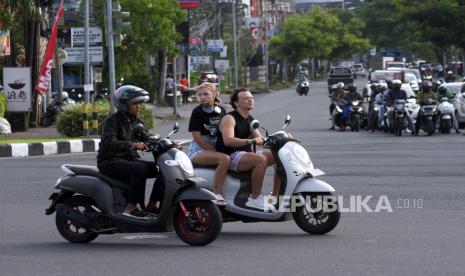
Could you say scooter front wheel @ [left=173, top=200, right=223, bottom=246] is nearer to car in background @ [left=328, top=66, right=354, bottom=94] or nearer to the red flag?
the red flag

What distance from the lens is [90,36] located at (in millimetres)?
37219

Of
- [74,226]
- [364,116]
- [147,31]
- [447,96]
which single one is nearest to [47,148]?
[447,96]

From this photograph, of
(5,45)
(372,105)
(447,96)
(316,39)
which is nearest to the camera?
(447,96)

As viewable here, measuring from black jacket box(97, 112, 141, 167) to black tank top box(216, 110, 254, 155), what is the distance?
1072mm

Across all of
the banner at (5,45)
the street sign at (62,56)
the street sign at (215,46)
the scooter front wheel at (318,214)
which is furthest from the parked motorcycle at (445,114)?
the street sign at (215,46)

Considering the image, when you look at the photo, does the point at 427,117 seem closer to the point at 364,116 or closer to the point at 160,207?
the point at 364,116

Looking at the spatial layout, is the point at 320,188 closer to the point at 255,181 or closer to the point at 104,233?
the point at 255,181

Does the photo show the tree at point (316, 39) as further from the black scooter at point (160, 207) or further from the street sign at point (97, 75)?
the black scooter at point (160, 207)

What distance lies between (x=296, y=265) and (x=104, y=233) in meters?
2.41

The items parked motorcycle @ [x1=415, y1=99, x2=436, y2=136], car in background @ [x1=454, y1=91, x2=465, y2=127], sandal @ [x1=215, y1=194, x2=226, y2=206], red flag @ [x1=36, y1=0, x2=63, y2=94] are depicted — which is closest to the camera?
sandal @ [x1=215, y1=194, x2=226, y2=206]

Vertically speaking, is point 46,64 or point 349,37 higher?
point 46,64

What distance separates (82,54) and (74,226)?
27.6 m

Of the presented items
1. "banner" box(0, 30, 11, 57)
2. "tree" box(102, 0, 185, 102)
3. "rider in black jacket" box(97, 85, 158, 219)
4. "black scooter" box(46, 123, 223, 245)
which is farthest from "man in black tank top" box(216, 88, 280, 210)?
"tree" box(102, 0, 185, 102)

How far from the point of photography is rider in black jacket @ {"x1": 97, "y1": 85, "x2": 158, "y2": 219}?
11.4 metres
